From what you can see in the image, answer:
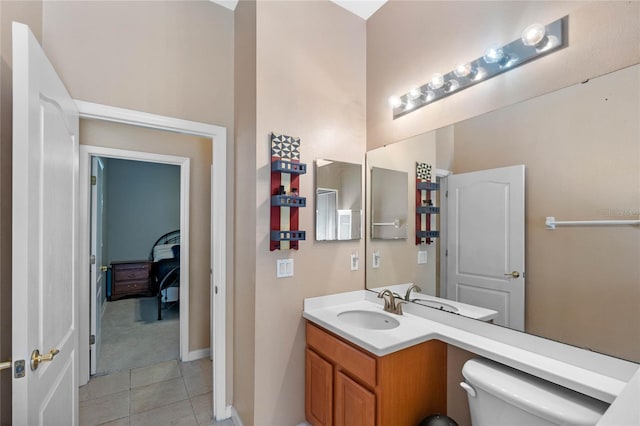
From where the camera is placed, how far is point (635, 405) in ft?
1.66

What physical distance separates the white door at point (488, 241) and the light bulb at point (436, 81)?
55 cm

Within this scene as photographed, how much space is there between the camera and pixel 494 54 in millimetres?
1472

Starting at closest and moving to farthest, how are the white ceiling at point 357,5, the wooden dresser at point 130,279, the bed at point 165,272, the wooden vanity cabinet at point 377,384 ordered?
the wooden vanity cabinet at point 377,384, the white ceiling at point 357,5, the bed at point 165,272, the wooden dresser at point 130,279

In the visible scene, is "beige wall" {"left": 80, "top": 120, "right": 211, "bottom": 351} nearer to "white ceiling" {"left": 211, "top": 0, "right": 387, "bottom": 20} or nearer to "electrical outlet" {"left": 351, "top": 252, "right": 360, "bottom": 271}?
"white ceiling" {"left": 211, "top": 0, "right": 387, "bottom": 20}

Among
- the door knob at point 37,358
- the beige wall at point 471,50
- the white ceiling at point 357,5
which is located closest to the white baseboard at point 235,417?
the door knob at point 37,358

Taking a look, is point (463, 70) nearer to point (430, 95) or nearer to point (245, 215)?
point (430, 95)

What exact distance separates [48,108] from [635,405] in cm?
197

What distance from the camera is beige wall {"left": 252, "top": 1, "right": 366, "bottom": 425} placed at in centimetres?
186

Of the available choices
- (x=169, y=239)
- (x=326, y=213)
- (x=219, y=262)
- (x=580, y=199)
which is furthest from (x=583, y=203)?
(x=169, y=239)

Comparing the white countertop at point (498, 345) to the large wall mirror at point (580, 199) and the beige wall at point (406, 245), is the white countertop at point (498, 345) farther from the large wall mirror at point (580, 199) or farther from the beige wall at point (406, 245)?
the beige wall at point (406, 245)

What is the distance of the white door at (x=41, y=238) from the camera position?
1.01 metres

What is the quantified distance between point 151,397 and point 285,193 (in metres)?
2.07

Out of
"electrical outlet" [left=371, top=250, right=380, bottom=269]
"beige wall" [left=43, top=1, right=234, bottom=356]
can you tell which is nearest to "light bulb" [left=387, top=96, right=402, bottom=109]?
"electrical outlet" [left=371, top=250, right=380, bottom=269]

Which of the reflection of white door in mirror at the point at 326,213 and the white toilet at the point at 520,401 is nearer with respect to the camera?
the white toilet at the point at 520,401
